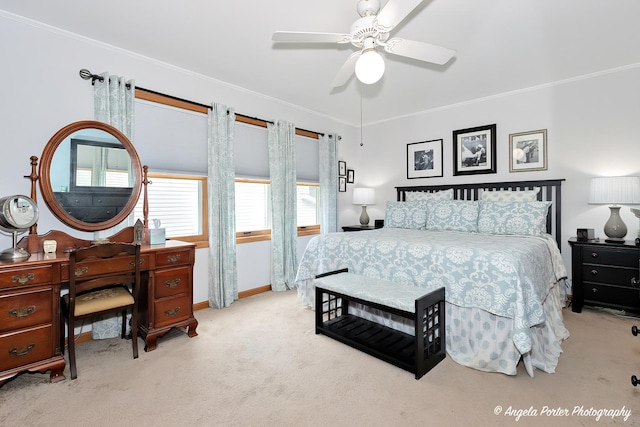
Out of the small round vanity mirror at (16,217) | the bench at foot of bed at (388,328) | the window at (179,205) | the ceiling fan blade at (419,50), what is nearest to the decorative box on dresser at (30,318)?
the small round vanity mirror at (16,217)

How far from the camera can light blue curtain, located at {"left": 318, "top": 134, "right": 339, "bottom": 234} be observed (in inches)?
193

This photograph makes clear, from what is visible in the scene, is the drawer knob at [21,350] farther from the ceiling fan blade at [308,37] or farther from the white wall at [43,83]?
the ceiling fan blade at [308,37]

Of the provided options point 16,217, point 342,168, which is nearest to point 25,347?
point 16,217

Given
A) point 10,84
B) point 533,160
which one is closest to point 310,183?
A: point 533,160

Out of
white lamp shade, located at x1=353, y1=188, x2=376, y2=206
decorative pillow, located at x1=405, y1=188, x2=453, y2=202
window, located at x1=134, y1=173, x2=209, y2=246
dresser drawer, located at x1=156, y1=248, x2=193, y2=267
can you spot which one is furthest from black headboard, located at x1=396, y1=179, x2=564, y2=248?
dresser drawer, located at x1=156, y1=248, x2=193, y2=267

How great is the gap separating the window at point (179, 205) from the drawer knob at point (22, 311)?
1.22 m

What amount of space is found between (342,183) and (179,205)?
9.25ft

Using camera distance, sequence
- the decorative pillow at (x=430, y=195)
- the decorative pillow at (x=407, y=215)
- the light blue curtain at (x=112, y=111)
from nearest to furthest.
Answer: the light blue curtain at (x=112, y=111), the decorative pillow at (x=407, y=215), the decorative pillow at (x=430, y=195)

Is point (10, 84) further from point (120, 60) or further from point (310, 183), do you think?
point (310, 183)

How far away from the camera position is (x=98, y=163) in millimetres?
2729

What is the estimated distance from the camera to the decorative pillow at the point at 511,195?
145 inches

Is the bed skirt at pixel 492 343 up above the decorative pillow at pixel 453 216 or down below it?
below

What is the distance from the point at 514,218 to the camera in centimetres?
326

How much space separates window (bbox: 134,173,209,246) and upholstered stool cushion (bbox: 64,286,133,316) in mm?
900
